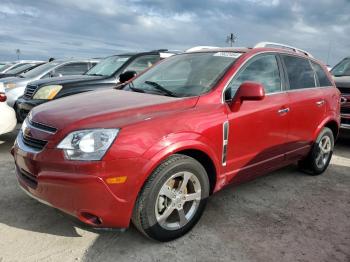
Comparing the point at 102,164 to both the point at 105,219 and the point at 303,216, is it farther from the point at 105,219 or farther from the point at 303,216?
the point at 303,216

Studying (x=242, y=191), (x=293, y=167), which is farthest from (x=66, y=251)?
(x=293, y=167)

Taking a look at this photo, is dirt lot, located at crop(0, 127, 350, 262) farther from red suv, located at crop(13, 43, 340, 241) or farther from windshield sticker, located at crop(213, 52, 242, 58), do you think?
windshield sticker, located at crop(213, 52, 242, 58)

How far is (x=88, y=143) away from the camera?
2648mm

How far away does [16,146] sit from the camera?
3230 millimetres

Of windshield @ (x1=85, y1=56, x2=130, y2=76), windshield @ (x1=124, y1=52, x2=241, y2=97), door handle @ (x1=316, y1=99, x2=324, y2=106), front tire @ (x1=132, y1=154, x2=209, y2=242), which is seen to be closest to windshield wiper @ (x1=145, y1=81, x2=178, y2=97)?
windshield @ (x1=124, y1=52, x2=241, y2=97)

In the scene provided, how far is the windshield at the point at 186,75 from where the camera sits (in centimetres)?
353

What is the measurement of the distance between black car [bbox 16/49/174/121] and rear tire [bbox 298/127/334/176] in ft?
9.23

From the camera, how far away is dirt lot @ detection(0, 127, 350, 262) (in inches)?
114

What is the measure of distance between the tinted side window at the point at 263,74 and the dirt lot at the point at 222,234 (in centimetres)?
124

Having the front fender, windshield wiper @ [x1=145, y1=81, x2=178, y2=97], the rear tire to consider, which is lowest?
the rear tire

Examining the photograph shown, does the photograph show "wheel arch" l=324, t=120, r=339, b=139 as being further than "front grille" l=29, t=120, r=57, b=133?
Yes

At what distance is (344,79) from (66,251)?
6287 mm

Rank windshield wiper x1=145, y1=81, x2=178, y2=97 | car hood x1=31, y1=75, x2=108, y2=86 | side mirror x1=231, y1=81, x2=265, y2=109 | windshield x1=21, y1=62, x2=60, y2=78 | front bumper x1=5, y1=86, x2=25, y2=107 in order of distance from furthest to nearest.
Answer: windshield x1=21, y1=62, x2=60, y2=78
front bumper x1=5, y1=86, x2=25, y2=107
car hood x1=31, y1=75, x2=108, y2=86
windshield wiper x1=145, y1=81, x2=178, y2=97
side mirror x1=231, y1=81, x2=265, y2=109

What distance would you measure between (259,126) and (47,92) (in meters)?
4.24
